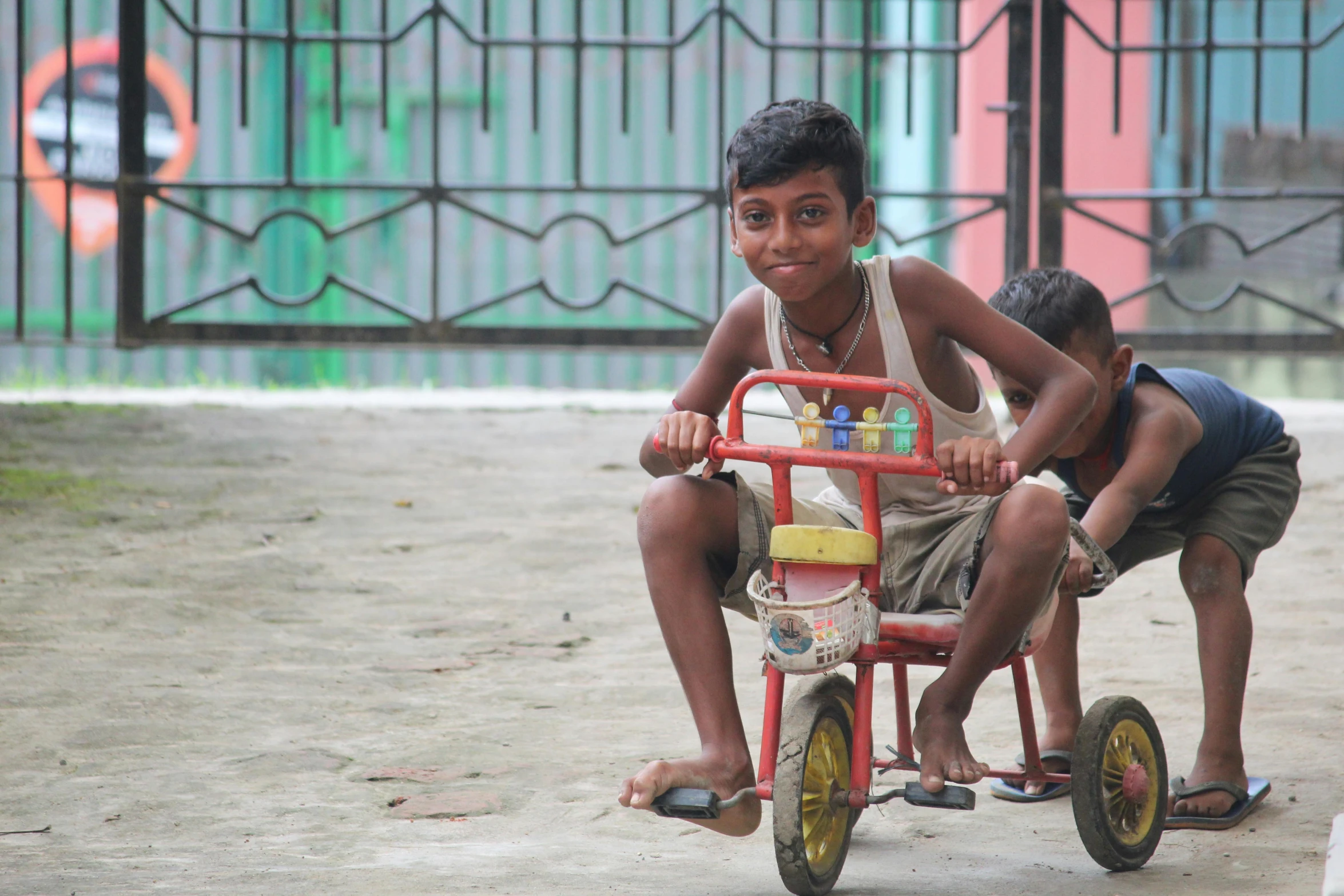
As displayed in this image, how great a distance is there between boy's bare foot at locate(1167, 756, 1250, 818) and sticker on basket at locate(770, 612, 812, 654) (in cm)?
82

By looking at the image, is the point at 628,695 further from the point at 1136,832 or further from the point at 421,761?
the point at 1136,832

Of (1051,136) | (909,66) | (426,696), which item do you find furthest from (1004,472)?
(909,66)

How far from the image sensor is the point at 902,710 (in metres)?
2.39

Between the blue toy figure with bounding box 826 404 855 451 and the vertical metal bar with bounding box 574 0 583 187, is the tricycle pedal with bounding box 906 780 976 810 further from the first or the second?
the vertical metal bar with bounding box 574 0 583 187

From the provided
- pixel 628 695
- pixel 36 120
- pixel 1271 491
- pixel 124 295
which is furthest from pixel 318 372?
pixel 1271 491

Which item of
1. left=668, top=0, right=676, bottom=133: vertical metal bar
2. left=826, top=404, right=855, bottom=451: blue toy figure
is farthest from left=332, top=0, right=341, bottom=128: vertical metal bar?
left=826, top=404, right=855, bottom=451: blue toy figure

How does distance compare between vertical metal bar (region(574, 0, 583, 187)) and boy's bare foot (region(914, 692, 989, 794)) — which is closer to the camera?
boy's bare foot (region(914, 692, 989, 794))

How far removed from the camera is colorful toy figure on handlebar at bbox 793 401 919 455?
6.65ft

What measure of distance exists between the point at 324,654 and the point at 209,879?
4.31ft

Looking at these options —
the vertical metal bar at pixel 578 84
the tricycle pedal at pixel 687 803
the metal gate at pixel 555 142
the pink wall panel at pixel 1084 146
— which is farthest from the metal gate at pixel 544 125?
the tricycle pedal at pixel 687 803

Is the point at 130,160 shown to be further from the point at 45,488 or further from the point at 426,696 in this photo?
the point at 426,696

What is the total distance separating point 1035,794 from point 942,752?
63 centimetres

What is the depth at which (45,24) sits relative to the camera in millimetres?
9055

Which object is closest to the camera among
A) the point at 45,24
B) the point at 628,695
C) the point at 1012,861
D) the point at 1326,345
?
the point at 1012,861
